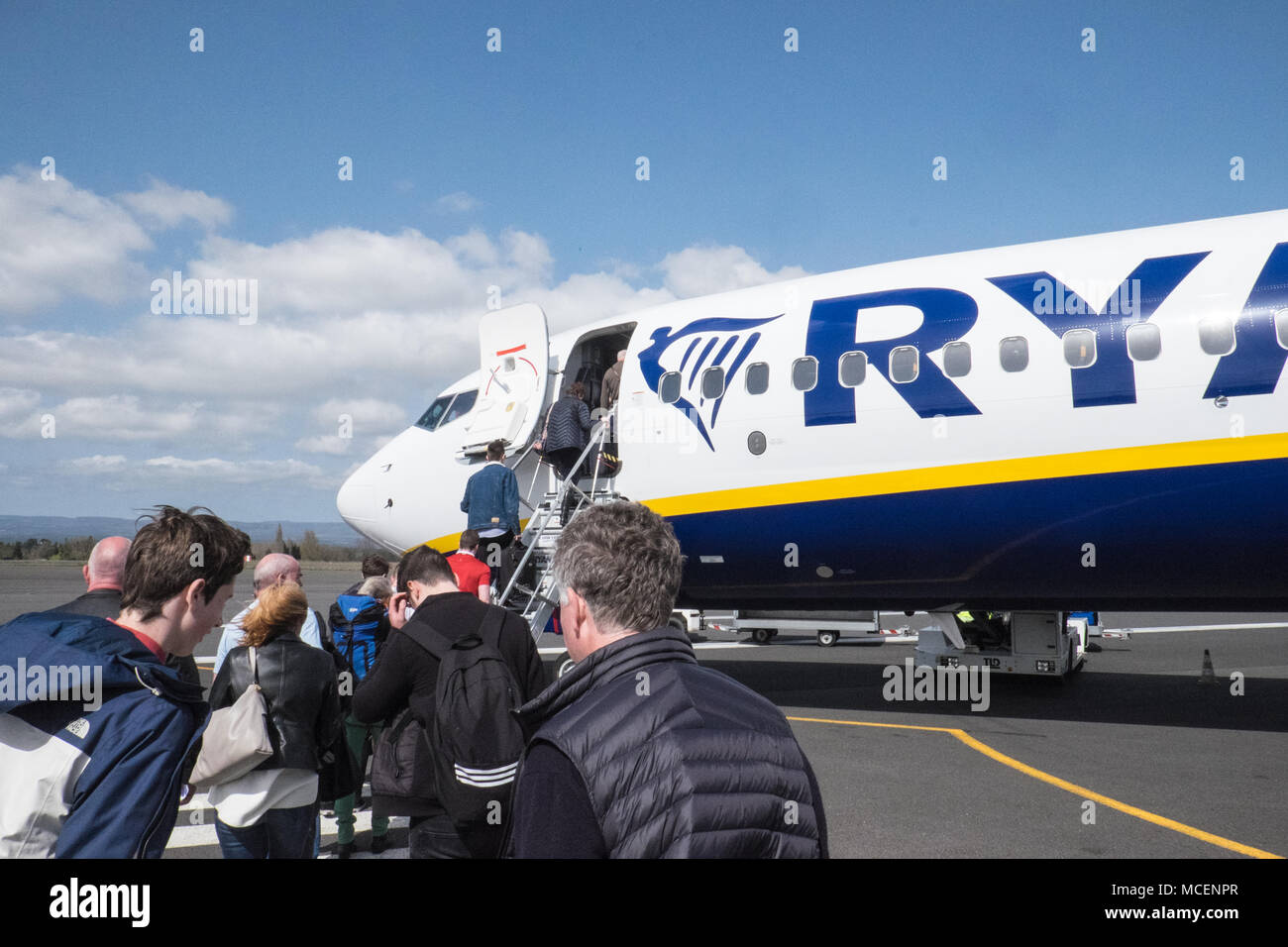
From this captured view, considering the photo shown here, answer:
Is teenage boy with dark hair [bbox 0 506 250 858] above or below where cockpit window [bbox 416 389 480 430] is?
below

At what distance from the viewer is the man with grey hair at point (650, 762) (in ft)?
6.08

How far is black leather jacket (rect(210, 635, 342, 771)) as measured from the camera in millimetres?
3900

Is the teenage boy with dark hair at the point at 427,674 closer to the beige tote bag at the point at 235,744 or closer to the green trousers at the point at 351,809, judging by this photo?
the beige tote bag at the point at 235,744

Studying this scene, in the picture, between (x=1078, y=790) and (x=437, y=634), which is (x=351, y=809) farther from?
(x=1078, y=790)

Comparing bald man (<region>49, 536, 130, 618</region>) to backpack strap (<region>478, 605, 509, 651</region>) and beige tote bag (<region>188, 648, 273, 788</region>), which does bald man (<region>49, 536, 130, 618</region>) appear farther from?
backpack strap (<region>478, 605, 509, 651</region>)

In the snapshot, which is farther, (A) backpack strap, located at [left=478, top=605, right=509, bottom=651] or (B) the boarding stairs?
(B) the boarding stairs

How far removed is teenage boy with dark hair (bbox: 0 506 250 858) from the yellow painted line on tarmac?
6395mm

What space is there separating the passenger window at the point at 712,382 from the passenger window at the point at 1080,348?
3.87 meters

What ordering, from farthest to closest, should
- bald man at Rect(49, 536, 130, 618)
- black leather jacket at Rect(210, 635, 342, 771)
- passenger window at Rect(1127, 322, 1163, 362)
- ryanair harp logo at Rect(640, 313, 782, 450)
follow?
ryanair harp logo at Rect(640, 313, 782, 450)
passenger window at Rect(1127, 322, 1163, 362)
black leather jacket at Rect(210, 635, 342, 771)
bald man at Rect(49, 536, 130, 618)

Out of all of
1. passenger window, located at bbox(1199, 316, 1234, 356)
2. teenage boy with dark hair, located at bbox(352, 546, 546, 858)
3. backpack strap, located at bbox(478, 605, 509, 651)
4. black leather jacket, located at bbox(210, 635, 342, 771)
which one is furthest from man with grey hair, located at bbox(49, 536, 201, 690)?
passenger window, located at bbox(1199, 316, 1234, 356)

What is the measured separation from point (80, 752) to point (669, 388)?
9.20 meters
